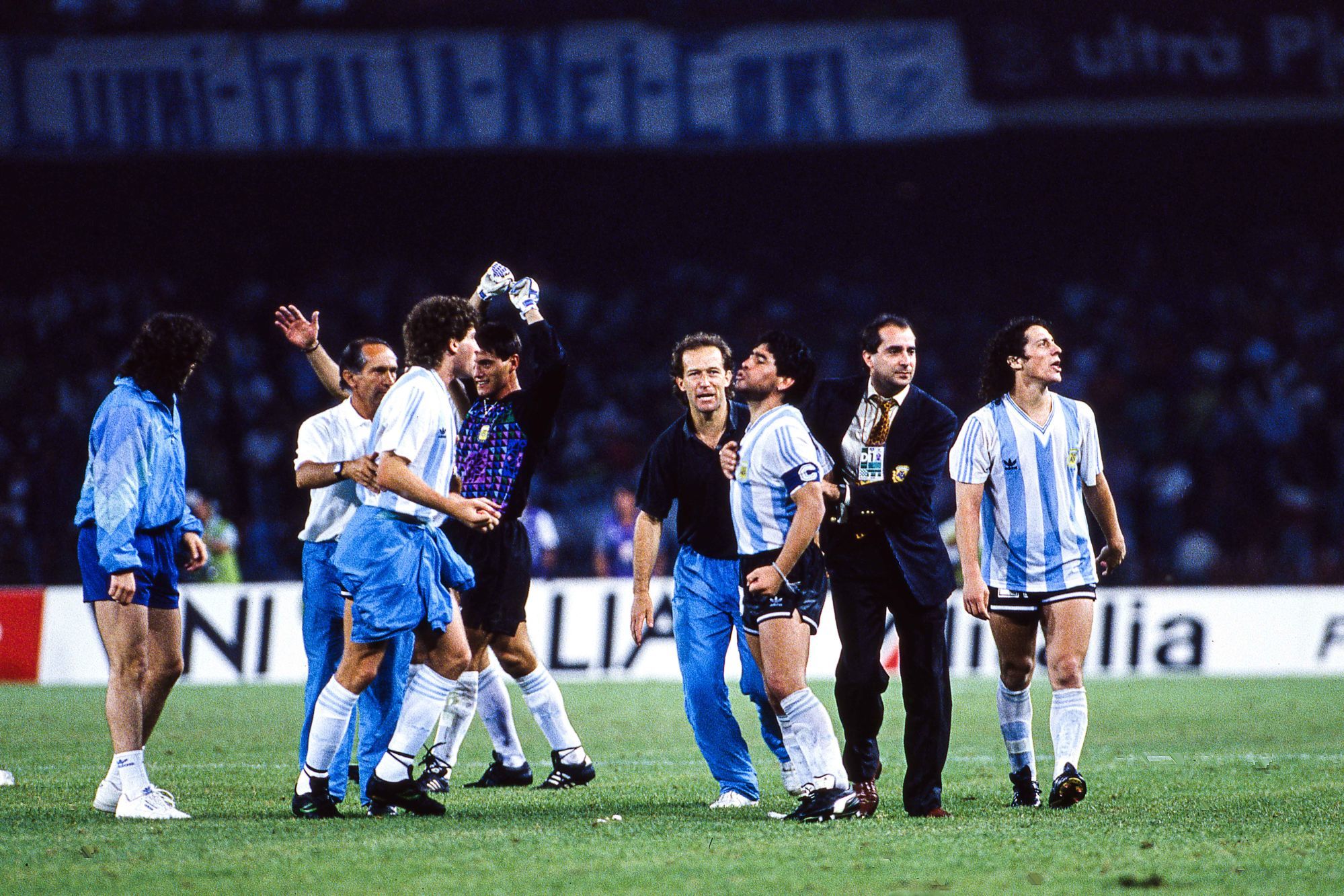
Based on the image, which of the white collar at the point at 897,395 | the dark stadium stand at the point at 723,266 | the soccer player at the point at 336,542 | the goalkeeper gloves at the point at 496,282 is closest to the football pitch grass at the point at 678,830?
the soccer player at the point at 336,542

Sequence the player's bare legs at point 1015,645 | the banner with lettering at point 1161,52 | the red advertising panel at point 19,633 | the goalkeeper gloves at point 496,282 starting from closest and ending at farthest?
the player's bare legs at point 1015,645 → the goalkeeper gloves at point 496,282 → the red advertising panel at point 19,633 → the banner with lettering at point 1161,52

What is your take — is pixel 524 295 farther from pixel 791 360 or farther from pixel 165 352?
pixel 165 352

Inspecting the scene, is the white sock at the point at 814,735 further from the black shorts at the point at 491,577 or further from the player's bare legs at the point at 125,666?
the player's bare legs at the point at 125,666

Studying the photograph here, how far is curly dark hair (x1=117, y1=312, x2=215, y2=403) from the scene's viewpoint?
735cm

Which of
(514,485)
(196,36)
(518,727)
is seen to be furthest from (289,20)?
(514,485)

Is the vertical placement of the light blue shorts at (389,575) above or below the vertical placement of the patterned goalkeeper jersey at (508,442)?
below

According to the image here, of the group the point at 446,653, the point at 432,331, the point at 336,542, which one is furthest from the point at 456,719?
the point at 432,331

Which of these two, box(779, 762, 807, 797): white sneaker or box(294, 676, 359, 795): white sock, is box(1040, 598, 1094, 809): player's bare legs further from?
box(294, 676, 359, 795): white sock

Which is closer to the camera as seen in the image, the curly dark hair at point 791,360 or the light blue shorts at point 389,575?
the light blue shorts at point 389,575

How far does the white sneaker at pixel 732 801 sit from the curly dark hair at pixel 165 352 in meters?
3.11

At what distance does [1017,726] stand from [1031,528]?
95 cm

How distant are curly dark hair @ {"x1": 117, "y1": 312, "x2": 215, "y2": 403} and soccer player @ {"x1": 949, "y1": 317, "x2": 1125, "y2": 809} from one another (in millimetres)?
3493

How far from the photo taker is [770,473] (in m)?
6.97

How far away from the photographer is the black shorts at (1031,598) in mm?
7586
